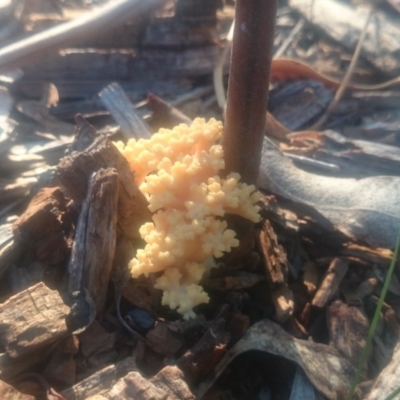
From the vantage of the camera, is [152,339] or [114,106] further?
[114,106]

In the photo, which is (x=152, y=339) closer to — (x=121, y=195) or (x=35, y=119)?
(x=121, y=195)

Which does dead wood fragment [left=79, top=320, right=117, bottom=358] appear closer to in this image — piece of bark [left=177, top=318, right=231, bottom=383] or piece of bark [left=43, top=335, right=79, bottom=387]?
piece of bark [left=43, top=335, right=79, bottom=387]

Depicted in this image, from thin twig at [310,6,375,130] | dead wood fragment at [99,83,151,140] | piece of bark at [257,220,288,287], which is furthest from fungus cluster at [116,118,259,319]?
thin twig at [310,6,375,130]

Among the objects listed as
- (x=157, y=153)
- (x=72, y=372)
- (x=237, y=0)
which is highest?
(x=237, y=0)

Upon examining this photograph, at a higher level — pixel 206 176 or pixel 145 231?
pixel 206 176

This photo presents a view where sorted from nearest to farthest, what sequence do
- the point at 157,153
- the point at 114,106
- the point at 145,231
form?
1. the point at 145,231
2. the point at 157,153
3. the point at 114,106

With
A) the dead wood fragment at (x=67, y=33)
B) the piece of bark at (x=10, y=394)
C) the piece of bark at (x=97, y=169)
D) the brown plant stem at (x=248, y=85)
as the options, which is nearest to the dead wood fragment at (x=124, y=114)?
the dead wood fragment at (x=67, y=33)

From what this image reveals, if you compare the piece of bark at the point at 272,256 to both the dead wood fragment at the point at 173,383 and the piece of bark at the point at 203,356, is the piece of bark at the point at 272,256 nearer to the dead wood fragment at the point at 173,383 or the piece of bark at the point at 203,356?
the piece of bark at the point at 203,356

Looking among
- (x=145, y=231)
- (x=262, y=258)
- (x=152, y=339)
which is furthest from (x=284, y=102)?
(x=152, y=339)
